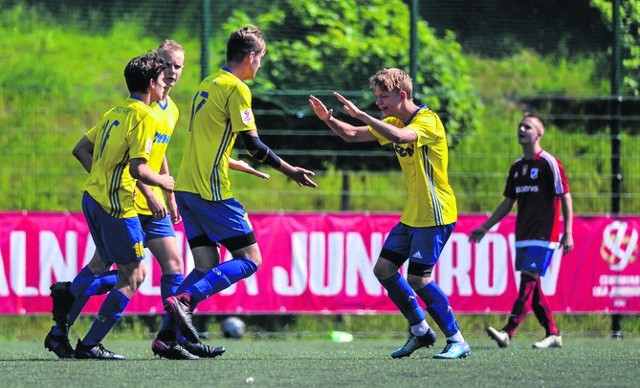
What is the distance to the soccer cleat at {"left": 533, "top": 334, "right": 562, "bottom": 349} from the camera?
33.8ft

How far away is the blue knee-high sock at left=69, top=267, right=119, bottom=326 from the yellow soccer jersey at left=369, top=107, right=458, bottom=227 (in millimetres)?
2012

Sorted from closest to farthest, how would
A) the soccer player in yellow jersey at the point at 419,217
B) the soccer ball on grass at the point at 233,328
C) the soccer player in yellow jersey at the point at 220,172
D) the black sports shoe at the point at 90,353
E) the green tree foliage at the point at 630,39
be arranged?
1. the soccer player in yellow jersey at the point at 220,172
2. the black sports shoe at the point at 90,353
3. the soccer player in yellow jersey at the point at 419,217
4. the soccer ball on grass at the point at 233,328
5. the green tree foliage at the point at 630,39

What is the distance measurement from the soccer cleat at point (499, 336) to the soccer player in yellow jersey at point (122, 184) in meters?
3.17

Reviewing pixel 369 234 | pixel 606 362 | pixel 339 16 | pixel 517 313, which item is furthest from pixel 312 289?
pixel 606 362

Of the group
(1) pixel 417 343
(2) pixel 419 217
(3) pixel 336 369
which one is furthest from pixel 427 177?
(3) pixel 336 369

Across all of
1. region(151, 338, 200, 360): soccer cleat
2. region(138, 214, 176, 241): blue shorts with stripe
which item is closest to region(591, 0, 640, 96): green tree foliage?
region(138, 214, 176, 241): blue shorts with stripe

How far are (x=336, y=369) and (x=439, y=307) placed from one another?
1.10 meters

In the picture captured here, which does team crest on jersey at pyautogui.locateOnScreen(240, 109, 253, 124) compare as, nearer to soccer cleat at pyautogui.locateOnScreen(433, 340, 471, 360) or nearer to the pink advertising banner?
soccer cleat at pyautogui.locateOnScreen(433, 340, 471, 360)

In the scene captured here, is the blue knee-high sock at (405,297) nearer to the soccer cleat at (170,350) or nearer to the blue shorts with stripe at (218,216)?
the blue shorts with stripe at (218,216)

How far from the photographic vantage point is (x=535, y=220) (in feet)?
34.1

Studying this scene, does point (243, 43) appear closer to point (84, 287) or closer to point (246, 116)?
point (246, 116)

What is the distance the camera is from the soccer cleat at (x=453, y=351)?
837cm

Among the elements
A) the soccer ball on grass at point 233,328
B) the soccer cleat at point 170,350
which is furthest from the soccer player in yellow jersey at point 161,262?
the soccer ball on grass at point 233,328

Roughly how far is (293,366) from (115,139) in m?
1.77
